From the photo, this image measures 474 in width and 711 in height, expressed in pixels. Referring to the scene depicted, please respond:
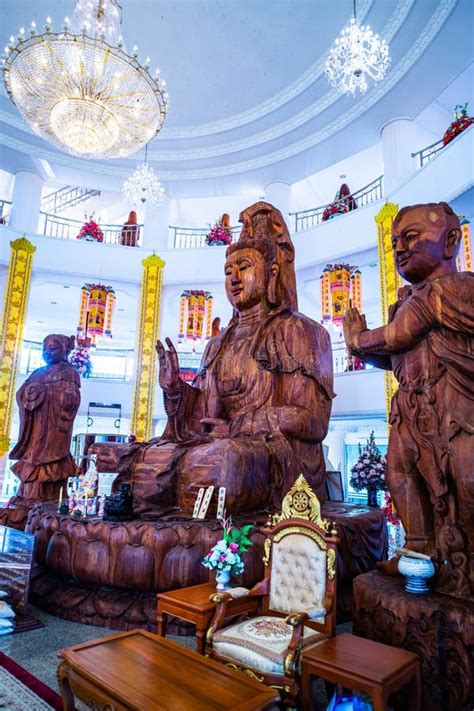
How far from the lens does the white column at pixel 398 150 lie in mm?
8539

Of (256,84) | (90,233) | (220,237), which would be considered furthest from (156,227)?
(256,84)

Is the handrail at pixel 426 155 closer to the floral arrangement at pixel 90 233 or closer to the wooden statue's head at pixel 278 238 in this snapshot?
the wooden statue's head at pixel 278 238

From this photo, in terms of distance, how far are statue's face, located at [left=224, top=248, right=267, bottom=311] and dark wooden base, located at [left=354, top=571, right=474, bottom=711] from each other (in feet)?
8.82

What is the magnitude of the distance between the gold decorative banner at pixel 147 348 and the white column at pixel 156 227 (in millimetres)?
589

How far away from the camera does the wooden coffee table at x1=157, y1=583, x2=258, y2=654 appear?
2104mm

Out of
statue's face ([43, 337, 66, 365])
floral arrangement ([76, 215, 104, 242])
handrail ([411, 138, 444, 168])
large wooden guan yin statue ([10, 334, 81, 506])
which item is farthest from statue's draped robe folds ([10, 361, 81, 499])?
floral arrangement ([76, 215, 104, 242])

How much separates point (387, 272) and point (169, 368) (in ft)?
16.8

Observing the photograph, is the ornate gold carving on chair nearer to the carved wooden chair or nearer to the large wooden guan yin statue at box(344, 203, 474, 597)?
the carved wooden chair

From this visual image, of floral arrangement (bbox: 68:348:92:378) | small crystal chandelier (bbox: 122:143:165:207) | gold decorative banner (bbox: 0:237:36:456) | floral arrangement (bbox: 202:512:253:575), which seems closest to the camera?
floral arrangement (bbox: 202:512:253:575)

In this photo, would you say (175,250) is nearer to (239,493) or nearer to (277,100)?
(277,100)

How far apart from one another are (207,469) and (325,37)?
7.87 meters

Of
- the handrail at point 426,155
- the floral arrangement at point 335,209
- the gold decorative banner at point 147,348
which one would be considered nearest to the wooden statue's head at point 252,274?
the handrail at point 426,155

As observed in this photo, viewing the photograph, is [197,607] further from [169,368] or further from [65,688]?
[169,368]

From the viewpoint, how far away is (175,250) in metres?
10.7
